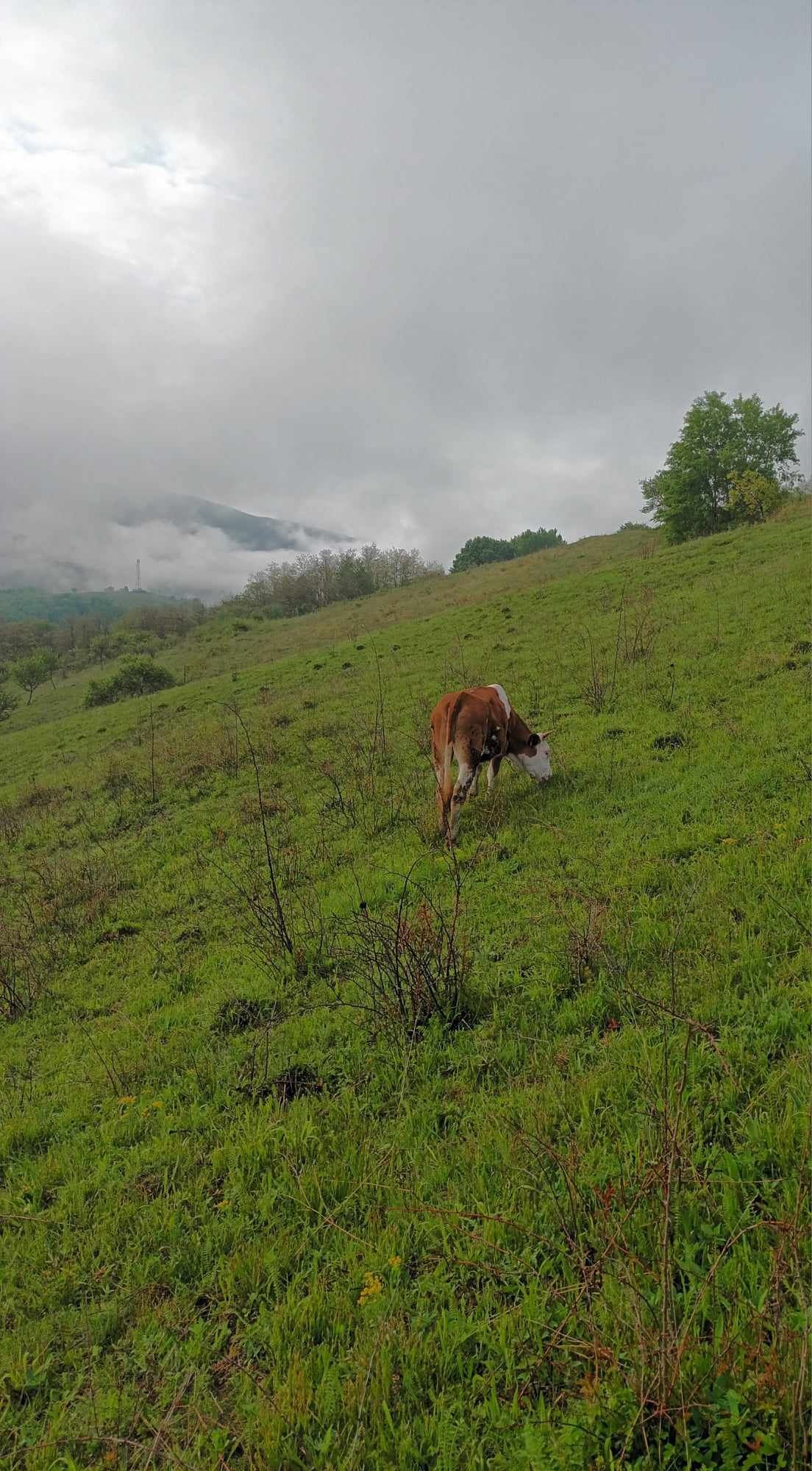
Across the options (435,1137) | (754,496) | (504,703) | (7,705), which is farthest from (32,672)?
(435,1137)

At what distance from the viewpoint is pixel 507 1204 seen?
2.95 m

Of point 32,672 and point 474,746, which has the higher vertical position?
point 32,672

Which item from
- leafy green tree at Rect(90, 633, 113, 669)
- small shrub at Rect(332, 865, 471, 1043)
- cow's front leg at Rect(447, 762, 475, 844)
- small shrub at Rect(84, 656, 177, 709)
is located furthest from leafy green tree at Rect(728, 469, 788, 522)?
leafy green tree at Rect(90, 633, 113, 669)

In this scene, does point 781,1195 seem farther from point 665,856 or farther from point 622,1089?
point 665,856

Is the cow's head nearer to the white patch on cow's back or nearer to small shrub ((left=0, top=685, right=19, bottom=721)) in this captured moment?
the white patch on cow's back

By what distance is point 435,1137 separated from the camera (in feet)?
11.5

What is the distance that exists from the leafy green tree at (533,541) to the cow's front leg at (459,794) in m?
117

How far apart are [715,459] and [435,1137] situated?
52.9 meters

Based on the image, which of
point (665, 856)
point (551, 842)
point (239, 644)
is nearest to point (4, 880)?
point (551, 842)

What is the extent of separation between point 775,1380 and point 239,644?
4929cm

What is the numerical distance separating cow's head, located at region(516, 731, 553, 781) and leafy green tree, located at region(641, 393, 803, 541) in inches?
1609

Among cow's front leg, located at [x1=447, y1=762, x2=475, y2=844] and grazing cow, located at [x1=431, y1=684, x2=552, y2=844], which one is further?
grazing cow, located at [x1=431, y1=684, x2=552, y2=844]

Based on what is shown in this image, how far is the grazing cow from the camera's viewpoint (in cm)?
818

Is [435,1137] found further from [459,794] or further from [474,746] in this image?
[474,746]
